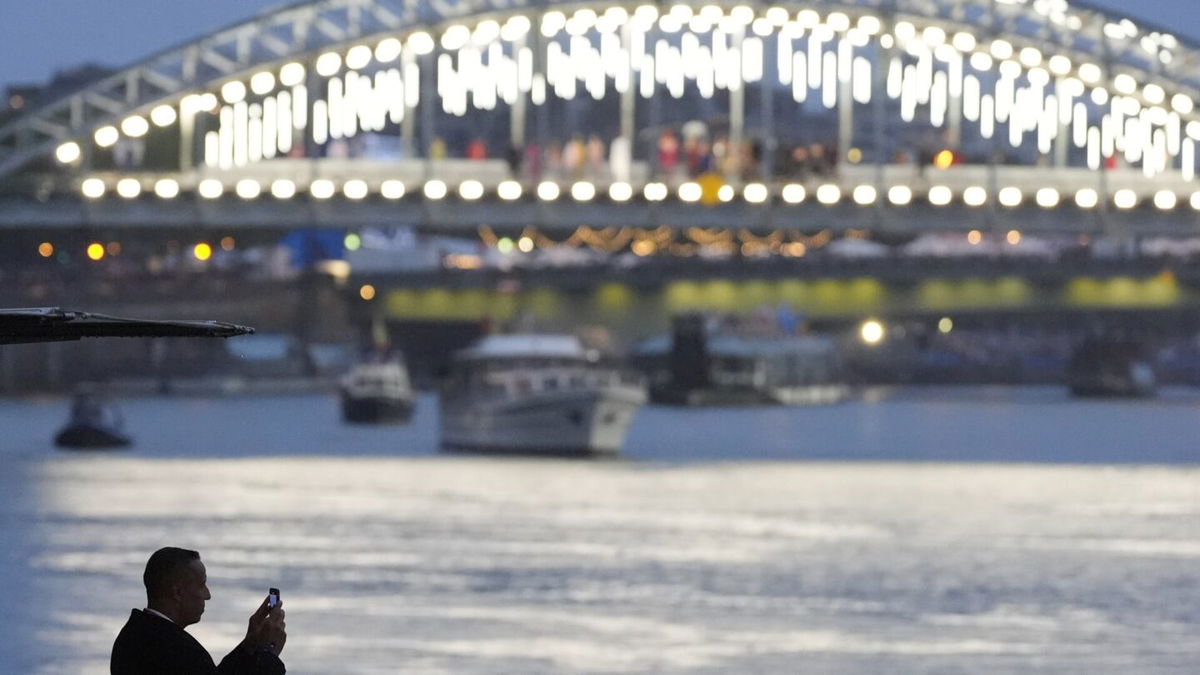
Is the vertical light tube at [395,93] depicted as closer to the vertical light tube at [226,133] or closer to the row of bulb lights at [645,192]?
the vertical light tube at [226,133]

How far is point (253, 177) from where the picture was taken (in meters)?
74.1

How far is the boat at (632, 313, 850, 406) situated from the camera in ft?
365

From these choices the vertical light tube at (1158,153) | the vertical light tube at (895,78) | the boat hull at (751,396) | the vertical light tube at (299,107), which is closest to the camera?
the vertical light tube at (1158,153)

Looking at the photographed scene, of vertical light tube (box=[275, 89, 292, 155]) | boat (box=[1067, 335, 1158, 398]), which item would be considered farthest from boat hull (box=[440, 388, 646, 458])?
boat (box=[1067, 335, 1158, 398])

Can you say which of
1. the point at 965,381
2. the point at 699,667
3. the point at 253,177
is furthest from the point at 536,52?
the point at 699,667

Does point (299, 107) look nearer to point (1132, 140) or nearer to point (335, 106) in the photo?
point (335, 106)

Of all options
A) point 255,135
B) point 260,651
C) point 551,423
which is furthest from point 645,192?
point 260,651

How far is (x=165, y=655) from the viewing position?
1053cm

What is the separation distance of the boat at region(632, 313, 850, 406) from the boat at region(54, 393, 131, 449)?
35.3 metres

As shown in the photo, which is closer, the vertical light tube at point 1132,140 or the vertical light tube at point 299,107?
the vertical light tube at point 1132,140

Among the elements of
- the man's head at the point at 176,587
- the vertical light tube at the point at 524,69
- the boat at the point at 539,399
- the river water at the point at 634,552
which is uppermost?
the vertical light tube at the point at 524,69

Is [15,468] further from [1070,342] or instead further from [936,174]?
[1070,342]

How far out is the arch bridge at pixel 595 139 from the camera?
7331 cm

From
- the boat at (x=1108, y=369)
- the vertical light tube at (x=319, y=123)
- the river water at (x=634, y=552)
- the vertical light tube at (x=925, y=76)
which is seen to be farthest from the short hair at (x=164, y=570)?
the boat at (x=1108, y=369)
